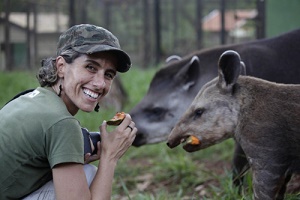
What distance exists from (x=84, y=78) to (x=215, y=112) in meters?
0.86

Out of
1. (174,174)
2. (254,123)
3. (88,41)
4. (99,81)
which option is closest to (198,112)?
(254,123)

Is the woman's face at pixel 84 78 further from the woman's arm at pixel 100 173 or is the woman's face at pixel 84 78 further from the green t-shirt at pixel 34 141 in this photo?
the woman's arm at pixel 100 173

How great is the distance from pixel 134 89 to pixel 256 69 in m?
5.10

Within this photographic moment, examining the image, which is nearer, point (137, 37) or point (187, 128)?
point (187, 128)

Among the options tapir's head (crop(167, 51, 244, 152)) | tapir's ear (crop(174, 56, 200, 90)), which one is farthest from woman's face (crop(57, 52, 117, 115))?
tapir's ear (crop(174, 56, 200, 90))

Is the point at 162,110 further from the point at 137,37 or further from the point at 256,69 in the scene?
the point at 137,37

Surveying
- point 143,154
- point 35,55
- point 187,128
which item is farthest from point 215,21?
point 187,128

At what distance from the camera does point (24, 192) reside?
9.57 feet

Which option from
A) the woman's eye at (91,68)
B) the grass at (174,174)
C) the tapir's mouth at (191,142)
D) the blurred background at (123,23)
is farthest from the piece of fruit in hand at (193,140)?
the blurred background at (123,23)

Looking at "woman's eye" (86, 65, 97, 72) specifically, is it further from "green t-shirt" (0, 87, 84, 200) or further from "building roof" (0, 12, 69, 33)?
"building roof" (0, 12, 69, 33)

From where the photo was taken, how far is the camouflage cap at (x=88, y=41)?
114 inches

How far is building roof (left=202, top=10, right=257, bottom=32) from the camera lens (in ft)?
44.3

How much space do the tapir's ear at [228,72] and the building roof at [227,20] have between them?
898cm

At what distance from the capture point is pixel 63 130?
8.96ft
